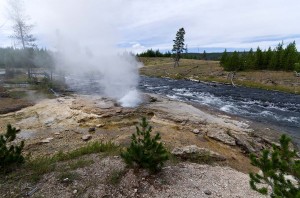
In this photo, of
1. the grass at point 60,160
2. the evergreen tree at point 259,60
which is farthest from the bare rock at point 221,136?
the evergreen tree at point 259,60

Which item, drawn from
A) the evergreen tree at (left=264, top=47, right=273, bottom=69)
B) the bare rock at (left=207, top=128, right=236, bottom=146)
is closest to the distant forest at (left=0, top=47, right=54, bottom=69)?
the bare rock at (left=207, top=128, right=236, bottom=146)

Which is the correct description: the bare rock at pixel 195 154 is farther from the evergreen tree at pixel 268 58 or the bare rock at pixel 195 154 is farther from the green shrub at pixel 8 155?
the evergreen tree at pixel 268 58

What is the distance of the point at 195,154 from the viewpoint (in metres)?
11.1

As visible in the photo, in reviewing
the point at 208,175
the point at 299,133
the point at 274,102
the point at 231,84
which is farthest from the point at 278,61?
the point at 208,175

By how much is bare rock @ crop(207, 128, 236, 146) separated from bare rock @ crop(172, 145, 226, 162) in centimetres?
285

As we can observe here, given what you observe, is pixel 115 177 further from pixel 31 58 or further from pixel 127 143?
pixel 31 58

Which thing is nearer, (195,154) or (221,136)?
(195,154)

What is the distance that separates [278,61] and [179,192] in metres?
55.7

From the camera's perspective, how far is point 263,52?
191 ft

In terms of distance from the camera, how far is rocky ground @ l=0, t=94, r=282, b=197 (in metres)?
8.18

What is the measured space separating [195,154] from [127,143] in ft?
12.0

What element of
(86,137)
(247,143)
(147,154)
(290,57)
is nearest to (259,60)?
(290,57)

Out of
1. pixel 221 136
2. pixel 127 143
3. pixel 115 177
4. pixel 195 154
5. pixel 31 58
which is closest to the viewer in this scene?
pixel 115 177

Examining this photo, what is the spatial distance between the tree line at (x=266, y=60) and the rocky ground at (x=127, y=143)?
37911 millimetres
